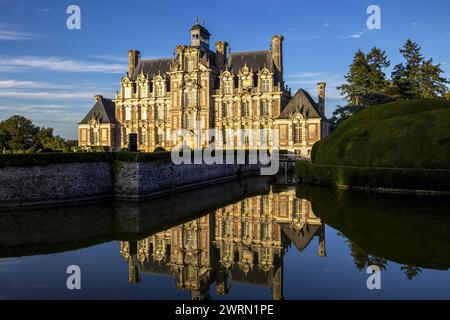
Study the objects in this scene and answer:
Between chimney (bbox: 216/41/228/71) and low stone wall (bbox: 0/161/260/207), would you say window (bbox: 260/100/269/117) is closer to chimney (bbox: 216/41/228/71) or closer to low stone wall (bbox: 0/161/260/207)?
chimney (bbox: 216/41/228/71)

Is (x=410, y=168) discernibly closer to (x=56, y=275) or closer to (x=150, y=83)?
(x=56, y=275)

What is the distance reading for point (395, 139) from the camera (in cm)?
2800

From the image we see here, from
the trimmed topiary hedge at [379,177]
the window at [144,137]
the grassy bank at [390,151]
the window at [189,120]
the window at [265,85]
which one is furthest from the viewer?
the window at [144,137]

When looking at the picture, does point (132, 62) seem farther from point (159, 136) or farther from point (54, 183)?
point (54, 183)

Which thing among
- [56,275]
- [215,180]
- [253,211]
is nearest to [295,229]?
[253,211]

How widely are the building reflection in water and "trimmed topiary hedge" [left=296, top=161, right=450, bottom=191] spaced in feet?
28.1

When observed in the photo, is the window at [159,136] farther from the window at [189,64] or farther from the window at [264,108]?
the window at [264,108]

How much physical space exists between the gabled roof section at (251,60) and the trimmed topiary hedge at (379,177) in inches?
1015

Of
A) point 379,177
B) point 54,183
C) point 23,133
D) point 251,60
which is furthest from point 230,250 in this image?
point 23,133

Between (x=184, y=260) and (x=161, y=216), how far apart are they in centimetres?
672

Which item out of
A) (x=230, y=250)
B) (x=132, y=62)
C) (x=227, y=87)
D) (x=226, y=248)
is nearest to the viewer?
(x=230, y=250)

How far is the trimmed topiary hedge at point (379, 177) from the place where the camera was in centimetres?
2452

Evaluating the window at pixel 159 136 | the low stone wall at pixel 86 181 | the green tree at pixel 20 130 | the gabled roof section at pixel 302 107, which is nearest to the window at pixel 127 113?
the window at pixel 159 136

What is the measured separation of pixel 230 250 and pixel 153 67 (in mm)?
49719
